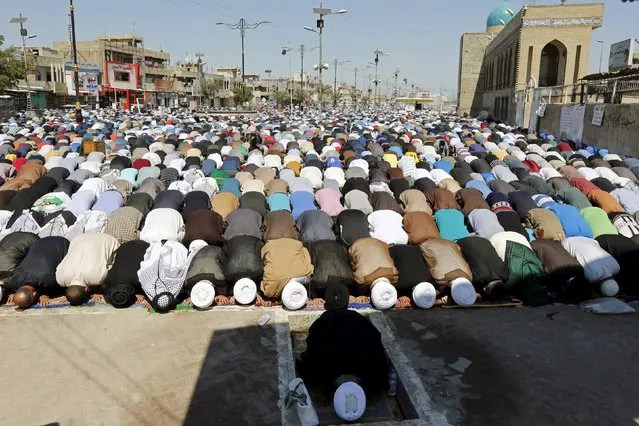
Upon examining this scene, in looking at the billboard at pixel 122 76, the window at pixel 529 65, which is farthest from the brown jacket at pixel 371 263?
the billboard at pixel 122 76

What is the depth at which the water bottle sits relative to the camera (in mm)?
5186

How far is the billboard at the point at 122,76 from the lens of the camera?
49.1m

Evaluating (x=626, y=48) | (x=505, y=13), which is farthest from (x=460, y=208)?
(x=505, y=13)

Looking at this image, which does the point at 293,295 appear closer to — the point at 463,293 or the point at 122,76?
the point at 463,293

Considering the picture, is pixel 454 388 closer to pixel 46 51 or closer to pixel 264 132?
pixel 264 132

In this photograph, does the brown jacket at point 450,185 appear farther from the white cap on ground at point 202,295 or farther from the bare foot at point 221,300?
the white cap on ground at point 202,295

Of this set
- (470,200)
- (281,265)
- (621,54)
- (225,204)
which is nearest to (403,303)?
(281,265)

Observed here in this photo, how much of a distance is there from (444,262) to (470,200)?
3.90 m

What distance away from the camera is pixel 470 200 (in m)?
10.8

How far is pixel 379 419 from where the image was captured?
486cm

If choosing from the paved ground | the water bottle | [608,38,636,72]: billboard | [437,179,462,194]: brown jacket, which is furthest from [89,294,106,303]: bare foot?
[608,38,636,72]: billboard

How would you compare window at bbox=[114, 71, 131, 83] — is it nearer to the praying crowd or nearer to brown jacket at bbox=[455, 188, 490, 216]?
the praying crowd

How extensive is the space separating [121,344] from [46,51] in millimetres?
59033

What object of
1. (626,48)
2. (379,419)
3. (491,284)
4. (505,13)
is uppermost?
(505,13)
